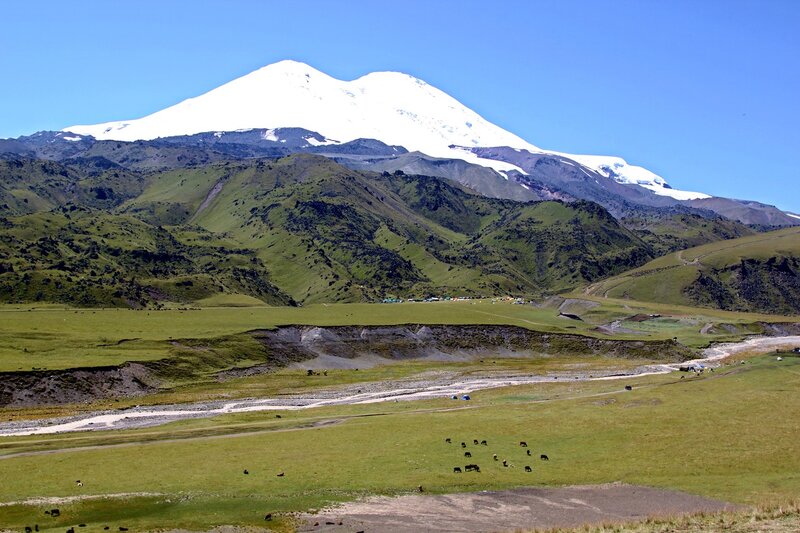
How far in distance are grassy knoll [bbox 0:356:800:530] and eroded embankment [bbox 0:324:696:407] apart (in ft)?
103

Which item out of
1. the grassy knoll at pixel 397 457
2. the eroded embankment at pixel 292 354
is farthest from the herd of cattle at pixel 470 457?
the eroded embankment at pixel 292 354

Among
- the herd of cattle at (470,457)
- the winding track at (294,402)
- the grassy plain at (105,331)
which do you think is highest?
the grassy plain at (105,331)

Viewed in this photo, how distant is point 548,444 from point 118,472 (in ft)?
131

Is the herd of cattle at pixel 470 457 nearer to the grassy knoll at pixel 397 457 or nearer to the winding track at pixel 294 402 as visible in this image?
the grassy knoll at pixel 397 457

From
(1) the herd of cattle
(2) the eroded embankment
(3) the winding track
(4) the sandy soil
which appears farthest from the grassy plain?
(4) the sandy soil

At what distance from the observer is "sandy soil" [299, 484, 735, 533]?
181 ft

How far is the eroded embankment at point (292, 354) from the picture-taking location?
120625 mm

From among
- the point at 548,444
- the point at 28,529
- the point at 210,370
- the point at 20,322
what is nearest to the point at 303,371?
the point at 210,370

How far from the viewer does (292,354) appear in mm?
171125

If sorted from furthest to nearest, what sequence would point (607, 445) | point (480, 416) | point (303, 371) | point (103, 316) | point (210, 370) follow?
point (103, 316), point (303, 371), point (210, 370), point (480, 416), point (607, 445)

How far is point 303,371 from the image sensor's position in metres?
164

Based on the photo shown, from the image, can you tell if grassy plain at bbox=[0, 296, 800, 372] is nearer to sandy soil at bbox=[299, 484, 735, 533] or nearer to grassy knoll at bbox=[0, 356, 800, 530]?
grassy knoll at bbox=[0, 356, 800, 530]

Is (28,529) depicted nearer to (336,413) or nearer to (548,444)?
(548,444)

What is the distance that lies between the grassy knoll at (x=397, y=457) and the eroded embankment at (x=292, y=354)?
3140cm
